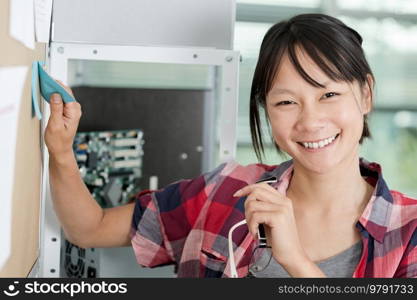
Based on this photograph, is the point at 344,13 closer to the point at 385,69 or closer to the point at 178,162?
the point at 385,69

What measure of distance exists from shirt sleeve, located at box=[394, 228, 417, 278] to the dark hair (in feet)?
0.93

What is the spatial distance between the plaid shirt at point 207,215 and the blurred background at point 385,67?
9.13ft

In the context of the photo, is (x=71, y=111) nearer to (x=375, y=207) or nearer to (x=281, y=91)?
(x=281, y=91)

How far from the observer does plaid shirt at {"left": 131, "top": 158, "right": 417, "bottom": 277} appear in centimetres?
124

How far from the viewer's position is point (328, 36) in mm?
1169

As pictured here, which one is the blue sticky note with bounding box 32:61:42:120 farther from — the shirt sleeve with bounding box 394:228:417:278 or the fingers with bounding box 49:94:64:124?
the shirt sleeve with bounding box 394:228:417:278

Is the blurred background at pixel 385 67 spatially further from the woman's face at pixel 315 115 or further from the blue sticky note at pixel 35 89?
the blue sticky note at pixel 35 89

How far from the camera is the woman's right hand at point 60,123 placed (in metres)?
1.09

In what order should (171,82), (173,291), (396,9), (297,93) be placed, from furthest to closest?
1. (396,9)
2. (171,82)
3. (297,93)
4. (173,291)

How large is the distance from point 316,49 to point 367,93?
139 mm

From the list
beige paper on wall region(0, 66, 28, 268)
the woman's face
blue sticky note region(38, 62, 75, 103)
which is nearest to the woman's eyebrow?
the woman's face

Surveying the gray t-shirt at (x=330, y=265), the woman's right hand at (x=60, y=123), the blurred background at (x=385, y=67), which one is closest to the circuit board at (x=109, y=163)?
the woman's right hand at (x=60, y=123)

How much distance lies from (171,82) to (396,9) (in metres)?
1.53

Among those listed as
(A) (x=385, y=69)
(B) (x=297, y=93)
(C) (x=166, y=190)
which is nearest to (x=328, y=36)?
(B) (x=297, y=93)
